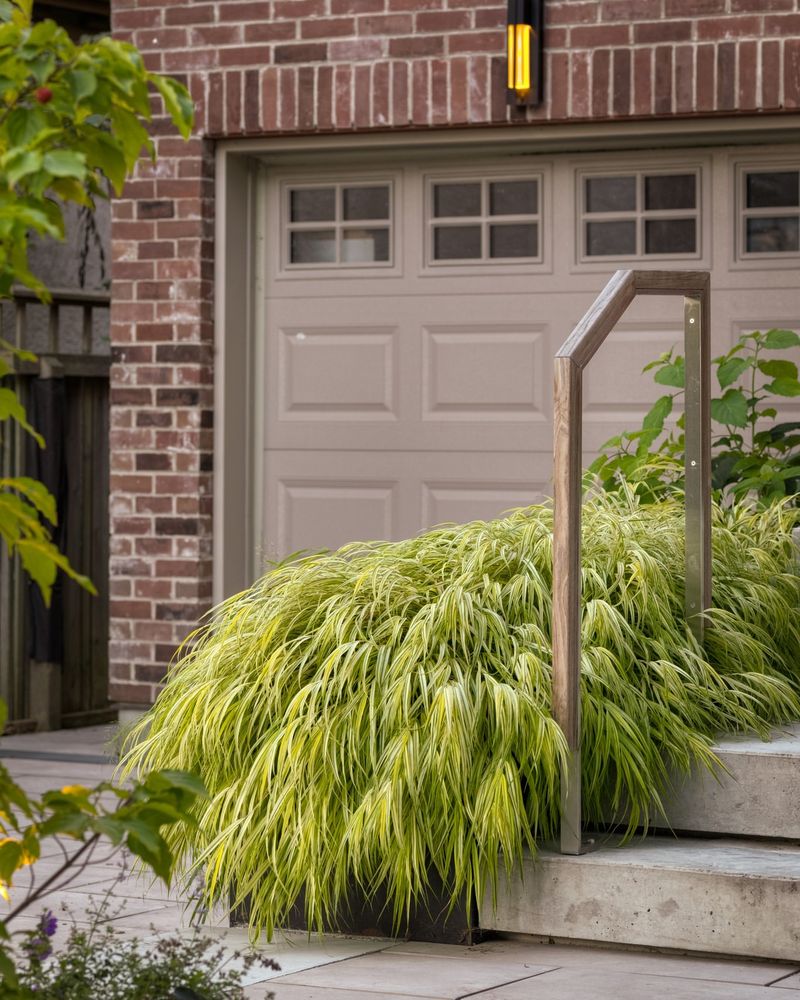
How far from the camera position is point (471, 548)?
4.81 meters

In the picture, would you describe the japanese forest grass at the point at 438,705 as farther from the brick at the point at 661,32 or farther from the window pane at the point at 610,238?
the brick at the point at 661,32

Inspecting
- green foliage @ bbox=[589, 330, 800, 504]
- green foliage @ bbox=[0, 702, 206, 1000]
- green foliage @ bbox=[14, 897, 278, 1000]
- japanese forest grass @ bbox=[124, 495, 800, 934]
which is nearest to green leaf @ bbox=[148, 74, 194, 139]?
green foliage @ bbox=[0, 702, 206, 1000]

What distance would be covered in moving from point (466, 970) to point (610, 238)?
358cm

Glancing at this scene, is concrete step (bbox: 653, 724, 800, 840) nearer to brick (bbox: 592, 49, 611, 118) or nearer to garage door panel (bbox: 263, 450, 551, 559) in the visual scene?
garage door panel (bbox: 263, 450, 551, 559)

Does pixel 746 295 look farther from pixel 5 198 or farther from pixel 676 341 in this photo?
pixel 5 198

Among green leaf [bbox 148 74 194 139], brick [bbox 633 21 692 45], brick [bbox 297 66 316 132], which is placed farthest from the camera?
brick [bbox 297 66 316 132]

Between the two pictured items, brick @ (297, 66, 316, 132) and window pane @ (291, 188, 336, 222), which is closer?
brick @ (297, 66, 316, 132)

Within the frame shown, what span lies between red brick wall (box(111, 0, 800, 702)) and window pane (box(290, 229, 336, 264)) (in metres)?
0.38

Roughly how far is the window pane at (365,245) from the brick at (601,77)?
1076mm

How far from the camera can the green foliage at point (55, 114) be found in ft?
6.43

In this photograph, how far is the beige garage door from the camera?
6.39 metres

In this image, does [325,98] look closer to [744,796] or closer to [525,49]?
[525,49]

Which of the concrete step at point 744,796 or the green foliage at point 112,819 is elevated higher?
the green foliage at point 112,819

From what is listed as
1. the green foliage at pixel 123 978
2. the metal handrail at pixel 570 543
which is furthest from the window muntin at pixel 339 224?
the green foliage at pixel 123 978
